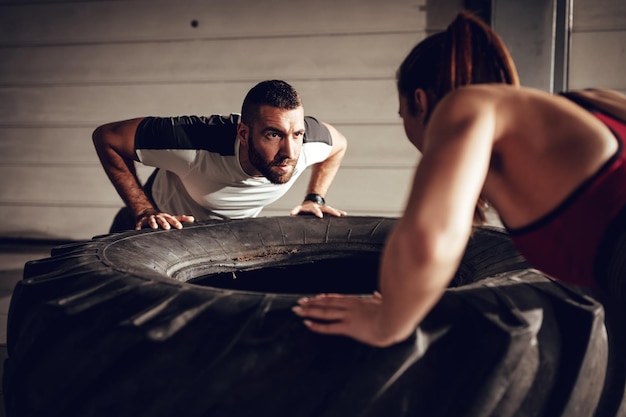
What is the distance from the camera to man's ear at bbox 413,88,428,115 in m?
0.80

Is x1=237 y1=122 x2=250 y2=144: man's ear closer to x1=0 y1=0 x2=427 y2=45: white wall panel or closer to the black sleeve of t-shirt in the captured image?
the black sleeve of t-shirt

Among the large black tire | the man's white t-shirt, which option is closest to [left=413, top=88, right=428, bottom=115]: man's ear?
the large black tire

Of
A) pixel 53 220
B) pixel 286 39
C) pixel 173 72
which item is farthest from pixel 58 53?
pixel 286 39

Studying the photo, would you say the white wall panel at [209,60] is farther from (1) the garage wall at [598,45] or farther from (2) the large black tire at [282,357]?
(2) the large black tire at [282,357]

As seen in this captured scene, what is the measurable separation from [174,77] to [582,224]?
3.02 metres

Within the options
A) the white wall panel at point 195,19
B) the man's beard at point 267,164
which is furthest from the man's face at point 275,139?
the white wall panel at point 195,19

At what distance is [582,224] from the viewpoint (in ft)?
2.23

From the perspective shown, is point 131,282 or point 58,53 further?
point 58,53

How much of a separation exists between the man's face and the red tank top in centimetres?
114

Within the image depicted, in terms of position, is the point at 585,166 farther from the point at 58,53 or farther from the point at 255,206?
the point at 58,53

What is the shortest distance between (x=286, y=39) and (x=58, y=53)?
57.1 inches

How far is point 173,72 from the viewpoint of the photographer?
3.35 meters

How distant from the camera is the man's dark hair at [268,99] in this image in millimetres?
1823

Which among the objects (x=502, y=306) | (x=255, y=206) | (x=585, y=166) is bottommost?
(x=255, y=206)
